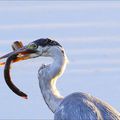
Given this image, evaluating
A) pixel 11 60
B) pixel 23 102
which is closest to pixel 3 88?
pixel 23 102

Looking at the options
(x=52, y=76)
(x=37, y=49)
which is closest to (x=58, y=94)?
(x=52, y=76)

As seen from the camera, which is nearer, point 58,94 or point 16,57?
point 58,94

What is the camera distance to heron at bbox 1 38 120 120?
14.6 m

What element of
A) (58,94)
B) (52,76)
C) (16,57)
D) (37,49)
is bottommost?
(58,94)

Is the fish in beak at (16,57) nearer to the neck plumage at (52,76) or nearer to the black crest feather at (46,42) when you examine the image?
the black crest feather at (46,42)

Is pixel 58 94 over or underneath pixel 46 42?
underneath

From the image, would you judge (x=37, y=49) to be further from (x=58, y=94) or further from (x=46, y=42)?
(x=58, y=94)

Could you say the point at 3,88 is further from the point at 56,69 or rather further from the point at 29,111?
the point at 56,69

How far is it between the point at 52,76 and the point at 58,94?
0.19 m

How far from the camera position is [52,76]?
15.4m

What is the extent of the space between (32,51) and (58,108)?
2.81 ft

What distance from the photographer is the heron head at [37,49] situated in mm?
15383

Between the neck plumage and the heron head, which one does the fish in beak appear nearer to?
the heron head

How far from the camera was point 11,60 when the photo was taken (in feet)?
51.0
